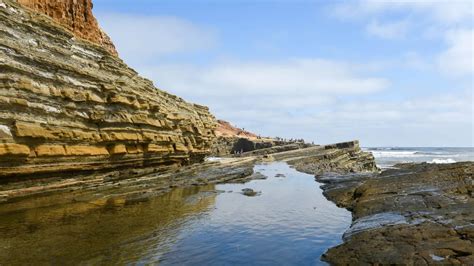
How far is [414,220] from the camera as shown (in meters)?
12.4

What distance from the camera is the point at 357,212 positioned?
16000mm

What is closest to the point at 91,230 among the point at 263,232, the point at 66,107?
the point at 263,232

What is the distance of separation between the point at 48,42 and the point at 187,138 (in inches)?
669

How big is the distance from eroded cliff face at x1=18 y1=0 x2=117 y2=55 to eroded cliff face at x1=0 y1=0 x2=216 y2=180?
8988 mm

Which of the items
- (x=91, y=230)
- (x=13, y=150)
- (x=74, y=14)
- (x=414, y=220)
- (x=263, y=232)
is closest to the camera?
(x=414, y=220)

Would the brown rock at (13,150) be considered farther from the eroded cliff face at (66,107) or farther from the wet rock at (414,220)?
the wet rock at (414,220)

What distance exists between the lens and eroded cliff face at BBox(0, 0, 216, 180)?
1795 cm

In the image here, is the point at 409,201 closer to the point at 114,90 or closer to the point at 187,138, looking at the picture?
the point at 114,90

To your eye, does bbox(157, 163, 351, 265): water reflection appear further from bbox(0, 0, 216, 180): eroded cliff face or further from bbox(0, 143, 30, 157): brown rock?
bbox(0, 143, 30, 157): brown rock

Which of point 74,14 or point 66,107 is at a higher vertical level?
point 74,14

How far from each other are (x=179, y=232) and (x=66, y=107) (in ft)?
38.8

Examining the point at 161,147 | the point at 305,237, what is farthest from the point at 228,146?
the point at 305,237

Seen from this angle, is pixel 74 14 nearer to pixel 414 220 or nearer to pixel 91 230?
pixel 91 230

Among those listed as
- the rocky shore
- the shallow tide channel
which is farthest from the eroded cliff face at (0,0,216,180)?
the rocky shore
